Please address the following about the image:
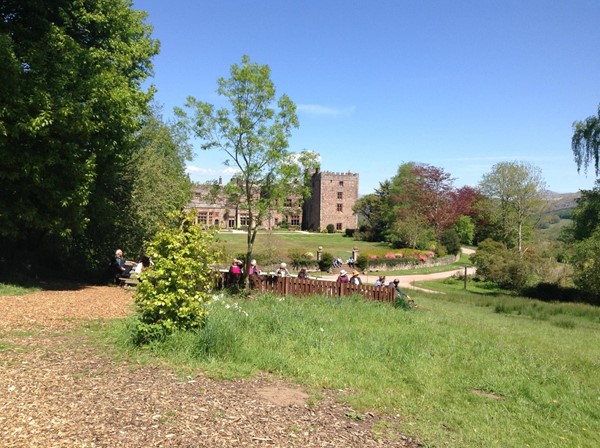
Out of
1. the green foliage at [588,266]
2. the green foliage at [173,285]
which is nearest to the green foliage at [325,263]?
the green foliage at [588,266]

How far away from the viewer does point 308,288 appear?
52.5 ft

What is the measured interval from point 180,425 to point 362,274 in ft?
106

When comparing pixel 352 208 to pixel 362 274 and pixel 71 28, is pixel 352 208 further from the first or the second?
pixel 71 28

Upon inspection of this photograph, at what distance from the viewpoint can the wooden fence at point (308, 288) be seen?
15867 millimetres

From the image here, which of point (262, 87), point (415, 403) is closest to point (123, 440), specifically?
point (415, 403)

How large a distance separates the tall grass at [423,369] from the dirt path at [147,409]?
1.76 ft

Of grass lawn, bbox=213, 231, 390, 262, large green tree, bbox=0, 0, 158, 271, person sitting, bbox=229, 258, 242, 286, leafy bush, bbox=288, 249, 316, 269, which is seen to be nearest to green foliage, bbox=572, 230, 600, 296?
leafy bush, bbox=288, 249, 316, 269

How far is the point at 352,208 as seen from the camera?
7556 cm

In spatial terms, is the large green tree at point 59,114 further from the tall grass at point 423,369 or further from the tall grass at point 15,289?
the tall grass at point 423,369

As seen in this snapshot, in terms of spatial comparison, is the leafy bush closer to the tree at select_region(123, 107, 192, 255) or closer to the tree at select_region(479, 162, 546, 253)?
the tree at select_region(123, 107, 192, 255)

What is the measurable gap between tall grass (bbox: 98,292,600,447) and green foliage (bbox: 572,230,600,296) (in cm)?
1723

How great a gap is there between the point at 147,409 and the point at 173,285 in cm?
247

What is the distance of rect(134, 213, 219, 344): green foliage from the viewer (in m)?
7.07


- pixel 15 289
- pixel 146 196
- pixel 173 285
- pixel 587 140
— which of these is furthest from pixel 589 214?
pixel 15 289
